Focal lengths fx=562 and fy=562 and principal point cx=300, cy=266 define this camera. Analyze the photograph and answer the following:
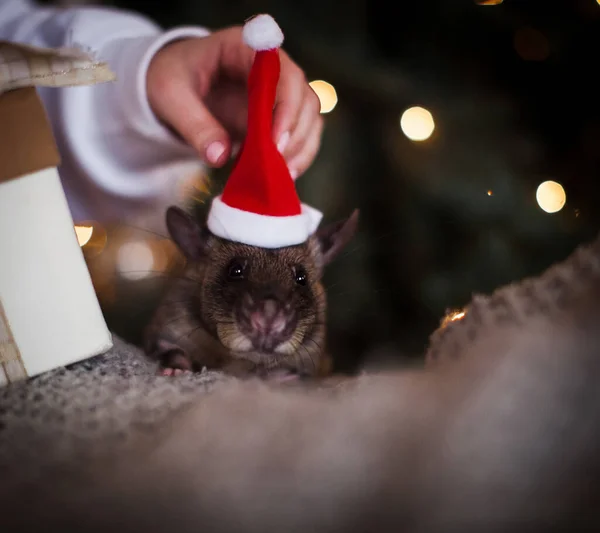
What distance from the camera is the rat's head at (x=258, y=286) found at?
916mm

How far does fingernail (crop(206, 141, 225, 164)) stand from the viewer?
892mm

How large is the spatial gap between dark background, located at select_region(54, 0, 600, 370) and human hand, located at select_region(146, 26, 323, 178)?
9cm

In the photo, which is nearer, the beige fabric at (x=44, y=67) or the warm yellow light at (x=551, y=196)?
the beige fabric at (x=44, y=67)

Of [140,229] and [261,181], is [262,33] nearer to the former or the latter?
[261,181]

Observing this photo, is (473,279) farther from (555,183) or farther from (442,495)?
(442,495)

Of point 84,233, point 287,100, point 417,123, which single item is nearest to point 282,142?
point 287,100

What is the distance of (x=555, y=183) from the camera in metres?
1.03

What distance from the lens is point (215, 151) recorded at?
89 centimetres

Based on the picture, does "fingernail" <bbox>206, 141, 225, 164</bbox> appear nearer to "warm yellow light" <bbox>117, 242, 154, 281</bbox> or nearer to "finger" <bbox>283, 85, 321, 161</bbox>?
"finger" <bbox>283, 85, 321, 161</bbox>

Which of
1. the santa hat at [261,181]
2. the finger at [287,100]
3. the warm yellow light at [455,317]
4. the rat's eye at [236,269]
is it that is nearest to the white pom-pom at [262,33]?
the santa hat at [261,181]

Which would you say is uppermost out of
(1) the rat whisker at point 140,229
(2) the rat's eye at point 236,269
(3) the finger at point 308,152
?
(3) the finger at point 308,152

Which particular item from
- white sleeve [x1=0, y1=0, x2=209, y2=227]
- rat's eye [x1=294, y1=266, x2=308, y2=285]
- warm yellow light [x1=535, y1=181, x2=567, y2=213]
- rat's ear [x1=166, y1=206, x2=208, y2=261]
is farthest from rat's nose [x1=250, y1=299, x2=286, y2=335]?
warm yellow light [x1=535, y1=181, x2=567, y2=213]

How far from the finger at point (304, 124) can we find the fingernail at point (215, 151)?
4.6 inches

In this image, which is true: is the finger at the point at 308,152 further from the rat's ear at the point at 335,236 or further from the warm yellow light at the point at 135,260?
the warm yellow light at the point at 135,260
